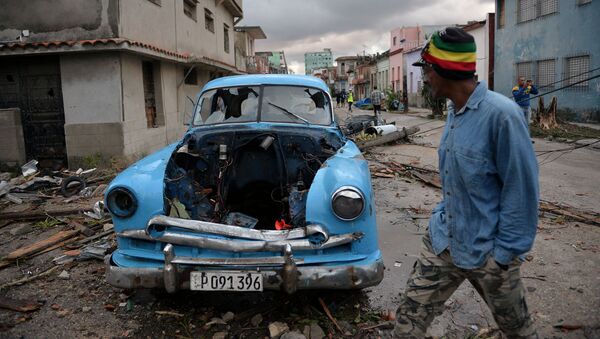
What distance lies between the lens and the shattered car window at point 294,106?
484cm

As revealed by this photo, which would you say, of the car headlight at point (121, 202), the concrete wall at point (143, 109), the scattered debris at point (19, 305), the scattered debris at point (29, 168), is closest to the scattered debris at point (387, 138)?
the concrete wall at point (143, 109)

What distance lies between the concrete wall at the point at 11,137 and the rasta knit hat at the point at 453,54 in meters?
9.55

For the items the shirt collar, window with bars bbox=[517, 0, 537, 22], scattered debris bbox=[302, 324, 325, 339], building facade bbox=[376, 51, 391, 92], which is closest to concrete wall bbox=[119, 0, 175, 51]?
scattered debris bbox=[302, 324, 325, 339]

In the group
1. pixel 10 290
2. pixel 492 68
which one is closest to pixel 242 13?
pixel 492 68

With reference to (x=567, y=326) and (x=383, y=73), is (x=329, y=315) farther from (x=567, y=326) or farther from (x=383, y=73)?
(x=383, y=73)

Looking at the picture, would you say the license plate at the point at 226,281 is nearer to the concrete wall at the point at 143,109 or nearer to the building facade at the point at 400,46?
the concrete wall at the point at 143,109

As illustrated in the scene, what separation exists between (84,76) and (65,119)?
1.01 metres

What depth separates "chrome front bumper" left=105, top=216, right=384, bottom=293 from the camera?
9.96 feet

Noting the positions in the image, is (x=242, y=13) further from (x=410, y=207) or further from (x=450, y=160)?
(x=450, y=160)

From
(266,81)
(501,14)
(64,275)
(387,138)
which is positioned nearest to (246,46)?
(501,14)

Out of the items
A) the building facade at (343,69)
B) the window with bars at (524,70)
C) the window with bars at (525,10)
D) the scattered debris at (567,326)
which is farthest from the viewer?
the building facade at (343,69)

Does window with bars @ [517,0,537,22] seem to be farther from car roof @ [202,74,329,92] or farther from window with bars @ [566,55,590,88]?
car roof @ [202,74,329,92]

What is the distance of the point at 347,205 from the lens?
3.13m

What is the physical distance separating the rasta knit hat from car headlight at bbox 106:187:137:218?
7.39 feet
